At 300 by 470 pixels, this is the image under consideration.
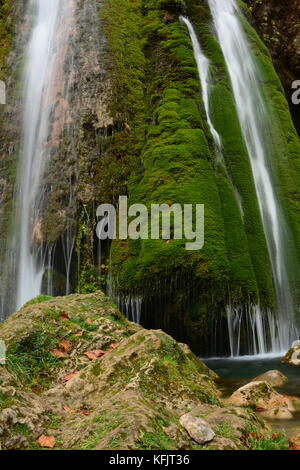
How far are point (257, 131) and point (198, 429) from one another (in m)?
12.1

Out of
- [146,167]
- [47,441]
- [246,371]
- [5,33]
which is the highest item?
[5,33]

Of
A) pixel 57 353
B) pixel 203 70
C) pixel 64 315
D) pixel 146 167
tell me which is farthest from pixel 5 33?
pixel 57 353

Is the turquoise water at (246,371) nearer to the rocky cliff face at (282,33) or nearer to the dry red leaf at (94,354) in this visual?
the dry red leaf at (94,354)

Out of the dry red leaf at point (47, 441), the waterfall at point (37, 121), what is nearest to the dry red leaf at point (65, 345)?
the dry red leaf at point (47, 441)

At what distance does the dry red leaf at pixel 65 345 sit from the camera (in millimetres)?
4566

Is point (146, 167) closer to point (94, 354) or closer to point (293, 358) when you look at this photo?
point (293, 358)

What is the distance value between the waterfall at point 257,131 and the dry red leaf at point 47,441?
7.74 metres

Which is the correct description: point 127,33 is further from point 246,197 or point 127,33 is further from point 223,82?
point 246,197

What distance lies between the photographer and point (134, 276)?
8.89 meters

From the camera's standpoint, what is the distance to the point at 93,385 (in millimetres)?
3639

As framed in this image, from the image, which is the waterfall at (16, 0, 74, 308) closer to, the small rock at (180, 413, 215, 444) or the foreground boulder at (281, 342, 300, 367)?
the foreground boulder at (281, 342, 300, 367)

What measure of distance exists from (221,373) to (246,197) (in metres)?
5.26

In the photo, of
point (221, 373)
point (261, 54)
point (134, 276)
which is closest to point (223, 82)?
point (261, 54)

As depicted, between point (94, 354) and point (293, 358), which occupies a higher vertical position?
point (94, 354)
